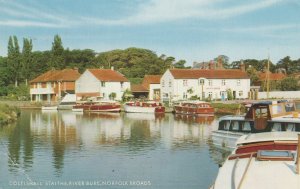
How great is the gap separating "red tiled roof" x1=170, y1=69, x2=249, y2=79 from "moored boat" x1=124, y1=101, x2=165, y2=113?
15466mm

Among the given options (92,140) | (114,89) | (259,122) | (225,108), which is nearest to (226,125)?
(259,122)

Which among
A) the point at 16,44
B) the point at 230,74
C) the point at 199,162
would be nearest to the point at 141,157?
the point at 199,162

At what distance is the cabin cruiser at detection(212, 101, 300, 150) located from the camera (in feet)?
90.8

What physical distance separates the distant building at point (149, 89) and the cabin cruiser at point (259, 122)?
6533 centimetres

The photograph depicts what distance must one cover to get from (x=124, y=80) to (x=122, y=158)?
67099 mm

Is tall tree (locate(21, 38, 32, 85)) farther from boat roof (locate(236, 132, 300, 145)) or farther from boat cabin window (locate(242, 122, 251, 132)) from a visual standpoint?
boat roof (locate(236, 132, 300, 145))

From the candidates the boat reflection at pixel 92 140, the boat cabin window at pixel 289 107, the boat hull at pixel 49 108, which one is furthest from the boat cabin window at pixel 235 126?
the boat hull at pixel 49 108

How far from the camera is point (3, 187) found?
70.4ft

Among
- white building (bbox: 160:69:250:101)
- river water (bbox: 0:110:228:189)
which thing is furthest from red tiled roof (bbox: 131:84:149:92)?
river water (bbox: 0:110:228:189)

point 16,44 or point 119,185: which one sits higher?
point 16,44

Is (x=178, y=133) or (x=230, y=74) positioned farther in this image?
(x=230, y=74)

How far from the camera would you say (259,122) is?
96.7 feet

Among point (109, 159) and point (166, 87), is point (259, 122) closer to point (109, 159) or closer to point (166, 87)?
point (109, 159)

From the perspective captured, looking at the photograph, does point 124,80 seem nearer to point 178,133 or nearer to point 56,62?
point 56,62
